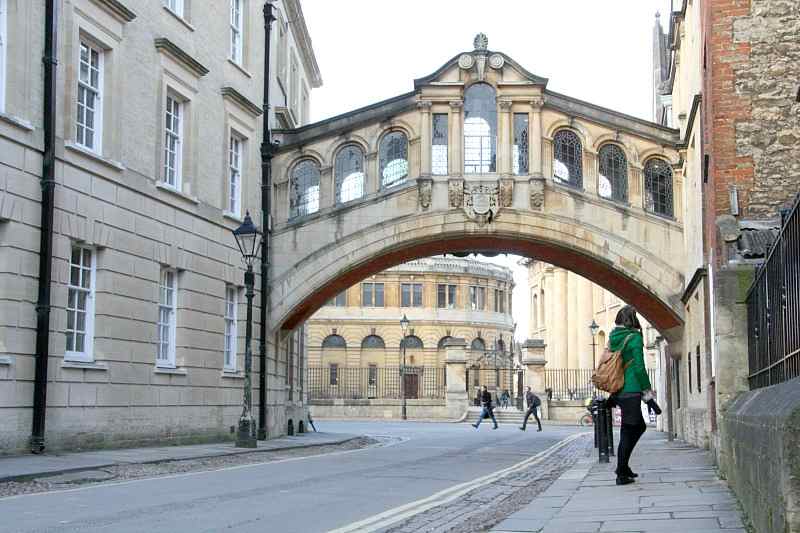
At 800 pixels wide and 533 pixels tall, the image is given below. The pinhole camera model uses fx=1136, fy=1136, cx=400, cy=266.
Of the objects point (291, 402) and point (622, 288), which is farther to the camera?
point (291, 402)

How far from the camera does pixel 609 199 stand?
27.1m

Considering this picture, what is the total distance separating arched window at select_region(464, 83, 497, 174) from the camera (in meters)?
27.5

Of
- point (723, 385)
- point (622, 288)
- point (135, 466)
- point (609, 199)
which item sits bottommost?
point (135, 466)

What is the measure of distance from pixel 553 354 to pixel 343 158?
50598 millimetres

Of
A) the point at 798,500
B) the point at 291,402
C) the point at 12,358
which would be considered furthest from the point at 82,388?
the point at 798,500

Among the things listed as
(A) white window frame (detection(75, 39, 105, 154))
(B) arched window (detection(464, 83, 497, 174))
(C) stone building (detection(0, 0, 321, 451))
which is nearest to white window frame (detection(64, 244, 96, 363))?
(C) stone building (detection(0, 0, 321, 451))

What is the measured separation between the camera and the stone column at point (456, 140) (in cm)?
2734

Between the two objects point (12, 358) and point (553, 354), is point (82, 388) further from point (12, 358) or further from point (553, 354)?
point (553, 354)

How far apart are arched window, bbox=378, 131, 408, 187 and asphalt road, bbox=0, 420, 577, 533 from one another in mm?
10322

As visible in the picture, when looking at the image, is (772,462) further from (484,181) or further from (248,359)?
(484,181)

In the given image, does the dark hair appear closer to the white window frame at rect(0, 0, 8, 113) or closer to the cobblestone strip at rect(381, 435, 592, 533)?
the cobblestone strip at rect(381, 435, 592, 533)

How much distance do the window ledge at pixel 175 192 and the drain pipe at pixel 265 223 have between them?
3825 millimetres

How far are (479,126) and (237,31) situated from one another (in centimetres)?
619

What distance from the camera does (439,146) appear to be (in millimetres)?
27672
